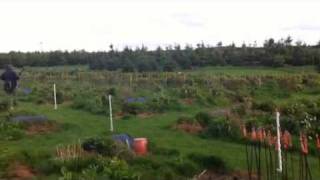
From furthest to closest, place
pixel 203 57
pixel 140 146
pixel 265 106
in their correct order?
1. pixel 203 57
2. pixel 265 106
3. pixel 140 146

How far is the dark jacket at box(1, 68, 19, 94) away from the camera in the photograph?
21844 mm

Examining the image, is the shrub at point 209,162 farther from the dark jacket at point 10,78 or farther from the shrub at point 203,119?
the dark jacket at point 10,78

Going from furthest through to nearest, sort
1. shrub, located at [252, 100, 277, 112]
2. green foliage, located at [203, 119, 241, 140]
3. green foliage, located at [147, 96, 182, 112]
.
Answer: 1. green foliage, located at [147, 96, 182, 112]
2. shrub, located at [252, 100, 277, 112]
3. green foliage, located at [203, 119, 241, 140]

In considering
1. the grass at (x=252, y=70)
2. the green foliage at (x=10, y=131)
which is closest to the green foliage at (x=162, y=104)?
the green foliage at (x=10, y=131)

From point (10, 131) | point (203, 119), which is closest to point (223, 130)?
point (203, 119)

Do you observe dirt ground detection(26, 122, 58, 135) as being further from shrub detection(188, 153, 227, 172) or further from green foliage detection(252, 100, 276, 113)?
green foliage detection(252, 100, 276, 113)

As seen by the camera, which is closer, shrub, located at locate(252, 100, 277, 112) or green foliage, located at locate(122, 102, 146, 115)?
A: shrub, located at locate(252, 100, 277, 112)

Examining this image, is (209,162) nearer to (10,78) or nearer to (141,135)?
(141,135)

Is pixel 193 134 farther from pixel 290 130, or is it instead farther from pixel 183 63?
pixel 183 63

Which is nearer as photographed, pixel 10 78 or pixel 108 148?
pixel 108 148

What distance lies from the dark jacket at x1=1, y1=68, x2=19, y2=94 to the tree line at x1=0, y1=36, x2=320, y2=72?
17869 millimetres

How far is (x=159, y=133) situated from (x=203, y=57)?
28.1 m

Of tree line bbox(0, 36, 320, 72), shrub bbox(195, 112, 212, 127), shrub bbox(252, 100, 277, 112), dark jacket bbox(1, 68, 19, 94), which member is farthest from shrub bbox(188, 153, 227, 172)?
tree line bbox(0, 36, 320, 72)

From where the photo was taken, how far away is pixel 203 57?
42812 millimetres
